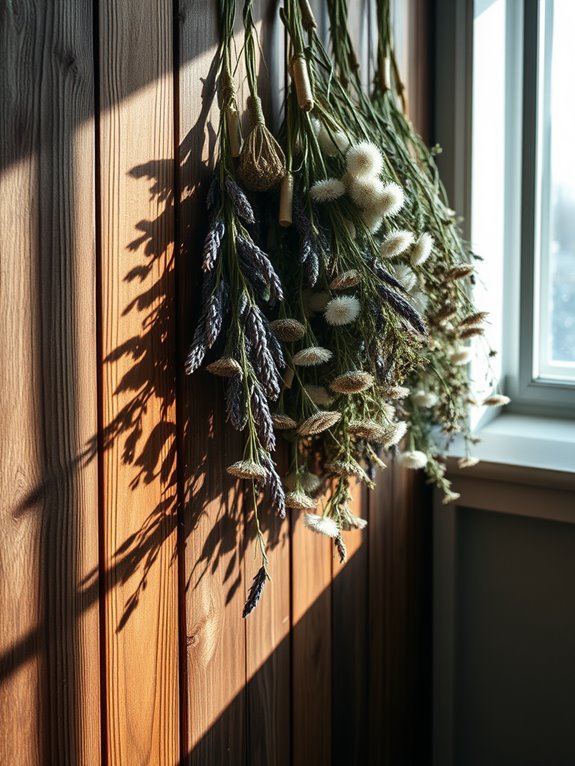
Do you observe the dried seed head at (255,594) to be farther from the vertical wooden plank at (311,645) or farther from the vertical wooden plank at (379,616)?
the vertical wooden plank at (379,616)

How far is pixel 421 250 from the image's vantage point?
44.0 inches

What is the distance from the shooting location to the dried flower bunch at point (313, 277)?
97cm

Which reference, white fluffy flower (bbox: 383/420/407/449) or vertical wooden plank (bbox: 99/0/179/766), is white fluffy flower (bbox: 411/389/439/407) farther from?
vertical wooden plank (bbox: 99/0/179/766)

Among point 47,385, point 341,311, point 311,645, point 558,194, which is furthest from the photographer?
point 558,194

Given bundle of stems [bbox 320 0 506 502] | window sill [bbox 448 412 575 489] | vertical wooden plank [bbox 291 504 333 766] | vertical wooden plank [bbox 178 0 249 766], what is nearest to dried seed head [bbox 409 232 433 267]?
bundle of stems [bbox 320 0 506 502]

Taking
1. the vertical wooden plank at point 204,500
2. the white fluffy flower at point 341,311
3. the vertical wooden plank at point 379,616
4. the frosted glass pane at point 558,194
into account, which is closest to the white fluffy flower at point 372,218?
the white fluffy flower at point 341,311

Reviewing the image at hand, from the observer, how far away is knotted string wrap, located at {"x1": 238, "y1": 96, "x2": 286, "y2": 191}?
101 centimetres

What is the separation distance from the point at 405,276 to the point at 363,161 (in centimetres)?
19

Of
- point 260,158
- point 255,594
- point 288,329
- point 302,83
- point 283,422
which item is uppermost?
point 302,83

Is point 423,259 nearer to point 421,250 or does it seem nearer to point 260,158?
point 421,250

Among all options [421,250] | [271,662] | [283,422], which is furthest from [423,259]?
[271,662]

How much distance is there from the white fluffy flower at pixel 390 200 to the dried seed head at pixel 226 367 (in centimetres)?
31

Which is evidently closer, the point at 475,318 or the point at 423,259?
the point at 423,259

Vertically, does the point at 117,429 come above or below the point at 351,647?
above
